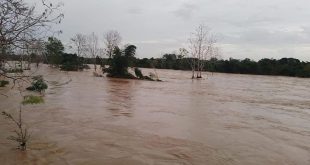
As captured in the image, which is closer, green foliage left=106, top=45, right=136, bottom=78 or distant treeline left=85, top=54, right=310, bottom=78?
green foliage left=106, top=45, right=136, bottom=78

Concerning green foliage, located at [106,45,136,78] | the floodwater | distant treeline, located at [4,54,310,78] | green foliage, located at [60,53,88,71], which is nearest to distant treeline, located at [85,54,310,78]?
distant treeline, located at [4,54,310,78]

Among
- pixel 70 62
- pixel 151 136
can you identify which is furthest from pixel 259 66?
pixel 151 136

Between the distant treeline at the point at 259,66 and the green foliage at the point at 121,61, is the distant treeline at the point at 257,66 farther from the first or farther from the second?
the green foliage at the point at 121,61

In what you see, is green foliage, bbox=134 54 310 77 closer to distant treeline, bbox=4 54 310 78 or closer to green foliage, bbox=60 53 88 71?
distant treeline, bbox=4 54 310 78

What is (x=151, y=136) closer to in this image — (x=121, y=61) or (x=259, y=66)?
(x=121, y=61)

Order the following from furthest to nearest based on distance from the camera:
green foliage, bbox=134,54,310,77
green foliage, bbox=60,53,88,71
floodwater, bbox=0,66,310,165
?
1. green foliage, bbox=134,54,310,77
2. green foliage, bbox=60,53,88,71
3. floodwater, bbox=0,66,310,165

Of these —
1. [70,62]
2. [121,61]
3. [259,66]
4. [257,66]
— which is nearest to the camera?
[121,61]

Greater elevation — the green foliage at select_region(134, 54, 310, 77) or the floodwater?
the green foliage at select_region(134, 54, 310, 77)

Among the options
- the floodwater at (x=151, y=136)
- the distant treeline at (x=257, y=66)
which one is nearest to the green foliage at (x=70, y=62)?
the distant treeline at (x=257, y=66)

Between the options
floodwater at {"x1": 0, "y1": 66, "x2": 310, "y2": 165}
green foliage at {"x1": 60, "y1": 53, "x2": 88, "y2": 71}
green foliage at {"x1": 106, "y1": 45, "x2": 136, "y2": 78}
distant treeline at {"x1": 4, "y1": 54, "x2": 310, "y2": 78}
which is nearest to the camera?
floodwater at {"x1": 0, "y1": 66, "x2": 310, "y2": 165}

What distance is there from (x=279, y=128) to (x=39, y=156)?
303 inches

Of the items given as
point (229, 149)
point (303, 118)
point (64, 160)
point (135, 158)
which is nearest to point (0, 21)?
point (64, 160)

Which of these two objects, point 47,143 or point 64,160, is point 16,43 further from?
point 47,143

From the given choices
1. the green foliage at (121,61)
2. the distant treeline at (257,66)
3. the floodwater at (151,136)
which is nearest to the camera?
the floodwater at (151,136)
